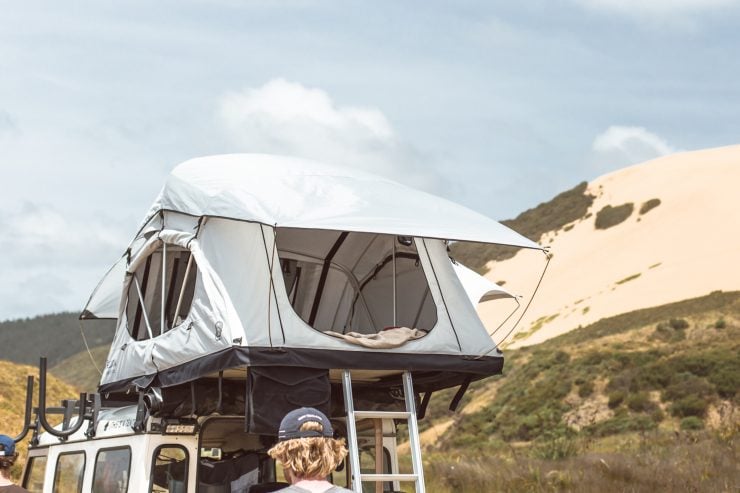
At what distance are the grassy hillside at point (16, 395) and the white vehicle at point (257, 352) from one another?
9.83 meters

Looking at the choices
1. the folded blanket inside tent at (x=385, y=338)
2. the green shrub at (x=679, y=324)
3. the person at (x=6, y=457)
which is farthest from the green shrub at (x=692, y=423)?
the person at (x=6, y=457)

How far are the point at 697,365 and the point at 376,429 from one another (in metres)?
28.0

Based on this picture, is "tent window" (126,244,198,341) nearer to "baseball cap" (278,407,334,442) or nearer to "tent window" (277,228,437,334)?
"tent window" (277,228,437,334)

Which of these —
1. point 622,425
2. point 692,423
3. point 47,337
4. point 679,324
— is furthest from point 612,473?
point 47,337

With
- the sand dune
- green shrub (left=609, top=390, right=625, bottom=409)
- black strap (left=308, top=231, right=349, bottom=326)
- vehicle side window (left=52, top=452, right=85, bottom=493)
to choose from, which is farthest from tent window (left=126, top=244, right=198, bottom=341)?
the sand dune

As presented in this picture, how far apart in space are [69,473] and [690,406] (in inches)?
999

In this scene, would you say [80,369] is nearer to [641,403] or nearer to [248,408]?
[641,403]

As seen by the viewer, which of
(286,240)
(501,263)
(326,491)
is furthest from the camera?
(501,263)

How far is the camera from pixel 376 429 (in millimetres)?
7977

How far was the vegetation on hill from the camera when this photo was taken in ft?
235

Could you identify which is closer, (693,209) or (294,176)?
(294,176)

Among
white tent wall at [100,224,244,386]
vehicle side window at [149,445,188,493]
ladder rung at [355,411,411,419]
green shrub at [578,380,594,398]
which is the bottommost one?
vehicle side window at [149,445,188,493]

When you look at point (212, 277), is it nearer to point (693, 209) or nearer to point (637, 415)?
point (637, 415)

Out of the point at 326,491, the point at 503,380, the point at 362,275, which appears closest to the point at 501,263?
the point at 503,380
